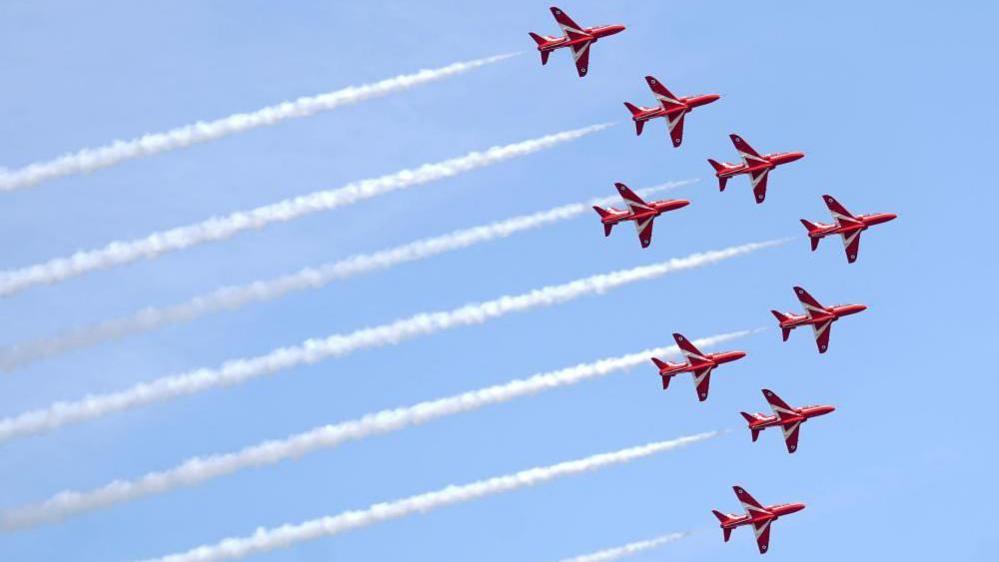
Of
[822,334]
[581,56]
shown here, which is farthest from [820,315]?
[581,56]

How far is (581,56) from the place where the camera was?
110m

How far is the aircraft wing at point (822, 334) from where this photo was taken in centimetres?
11538

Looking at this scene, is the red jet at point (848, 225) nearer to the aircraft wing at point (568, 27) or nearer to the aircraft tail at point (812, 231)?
the aircraft tail at point (812, 231)

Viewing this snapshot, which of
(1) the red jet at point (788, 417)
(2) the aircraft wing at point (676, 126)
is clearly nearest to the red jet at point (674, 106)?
(2) the aircraft wing at point (676, 126)

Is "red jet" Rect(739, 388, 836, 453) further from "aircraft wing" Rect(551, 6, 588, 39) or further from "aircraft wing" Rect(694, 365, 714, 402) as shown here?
"aircraft wing" Rect(551, 6, 588, 39)

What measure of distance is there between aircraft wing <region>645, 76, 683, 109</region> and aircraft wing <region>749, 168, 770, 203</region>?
4.90 metres

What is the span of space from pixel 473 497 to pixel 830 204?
81.9ft

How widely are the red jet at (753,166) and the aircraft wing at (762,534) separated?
1532cm

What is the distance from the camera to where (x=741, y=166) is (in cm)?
11506

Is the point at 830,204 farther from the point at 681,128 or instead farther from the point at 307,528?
the point at 307,528

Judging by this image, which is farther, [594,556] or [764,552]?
[764,552]

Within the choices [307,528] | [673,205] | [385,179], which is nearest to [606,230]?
[673,205]

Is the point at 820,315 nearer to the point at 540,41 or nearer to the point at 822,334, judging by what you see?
the point at 822,334

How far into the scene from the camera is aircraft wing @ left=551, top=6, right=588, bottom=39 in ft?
362
